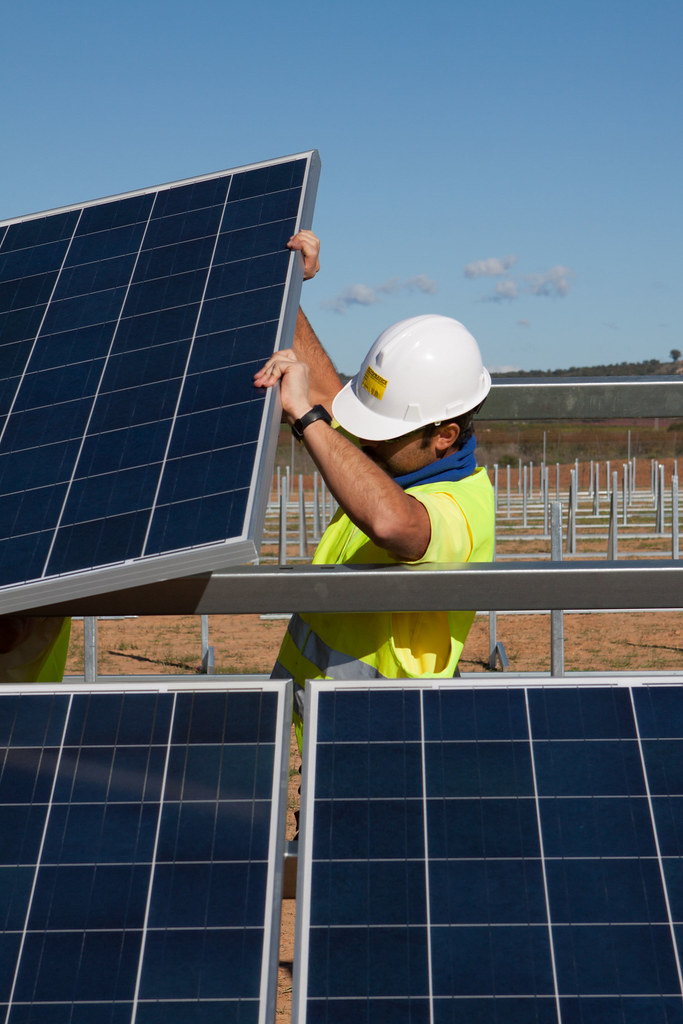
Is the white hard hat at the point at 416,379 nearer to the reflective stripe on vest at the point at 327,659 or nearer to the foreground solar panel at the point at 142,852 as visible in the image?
the reflective stripe on vest at the point at 327,659

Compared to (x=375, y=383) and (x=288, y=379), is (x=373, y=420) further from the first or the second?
(x=288, y=379)

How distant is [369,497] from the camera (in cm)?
243

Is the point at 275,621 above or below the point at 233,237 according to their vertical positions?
above

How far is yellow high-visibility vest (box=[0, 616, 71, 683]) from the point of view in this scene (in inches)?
117

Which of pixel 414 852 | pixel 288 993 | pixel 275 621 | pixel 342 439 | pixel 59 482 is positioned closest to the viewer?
pixel 414 852

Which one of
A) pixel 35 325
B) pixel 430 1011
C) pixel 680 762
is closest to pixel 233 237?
pixel 35 325

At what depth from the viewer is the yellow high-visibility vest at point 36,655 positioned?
117 inches

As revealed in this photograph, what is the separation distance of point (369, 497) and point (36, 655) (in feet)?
4.29

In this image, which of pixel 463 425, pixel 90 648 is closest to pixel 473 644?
pixel 90 648

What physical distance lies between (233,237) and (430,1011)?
220cm

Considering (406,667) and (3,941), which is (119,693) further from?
(406,667)

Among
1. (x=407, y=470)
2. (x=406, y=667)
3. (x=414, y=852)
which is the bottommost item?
(x=414, y=852)

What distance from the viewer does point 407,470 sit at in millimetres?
3062

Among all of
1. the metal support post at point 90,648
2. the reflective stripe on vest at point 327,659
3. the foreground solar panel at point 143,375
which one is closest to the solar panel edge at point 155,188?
the foreground solar panel at point 143,375
